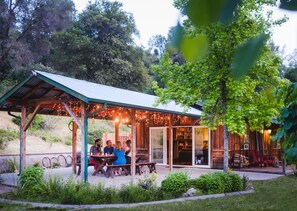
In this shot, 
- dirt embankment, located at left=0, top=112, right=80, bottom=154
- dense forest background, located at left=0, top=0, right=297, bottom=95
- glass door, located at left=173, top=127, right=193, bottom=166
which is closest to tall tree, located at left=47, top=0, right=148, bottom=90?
dense forest background, located at left=0, top=0, right=297, bottom=95

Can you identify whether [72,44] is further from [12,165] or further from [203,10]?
[203,10]

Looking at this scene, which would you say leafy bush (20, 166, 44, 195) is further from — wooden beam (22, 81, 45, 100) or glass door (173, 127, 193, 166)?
glass door (173, 127, 193, 166)

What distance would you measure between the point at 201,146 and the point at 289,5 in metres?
16.5

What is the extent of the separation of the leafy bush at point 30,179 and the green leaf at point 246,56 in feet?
28.7

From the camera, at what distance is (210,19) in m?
0.55

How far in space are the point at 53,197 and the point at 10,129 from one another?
52.3ft

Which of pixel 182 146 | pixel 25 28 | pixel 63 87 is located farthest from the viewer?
pixel 25 28

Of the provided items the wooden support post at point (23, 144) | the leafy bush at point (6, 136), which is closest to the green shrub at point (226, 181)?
the wooden support post at point (23, 144)

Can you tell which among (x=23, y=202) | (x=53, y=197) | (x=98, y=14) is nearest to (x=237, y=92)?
(x=53, y=197)

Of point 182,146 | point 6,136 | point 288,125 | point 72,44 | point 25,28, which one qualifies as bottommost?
point 182,146

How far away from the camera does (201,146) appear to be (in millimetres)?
16828

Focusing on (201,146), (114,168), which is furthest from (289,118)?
(201,146)

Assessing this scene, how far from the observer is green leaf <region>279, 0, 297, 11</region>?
58 cm

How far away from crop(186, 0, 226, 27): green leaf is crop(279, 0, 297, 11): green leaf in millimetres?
116
